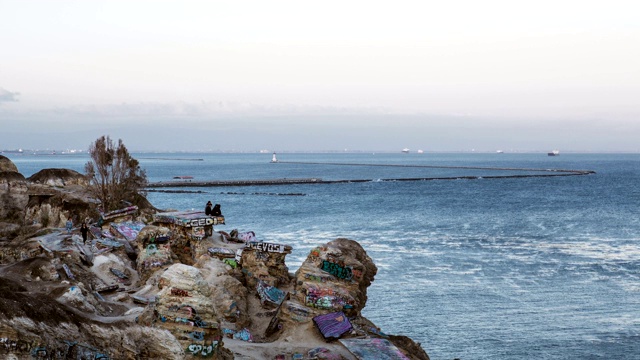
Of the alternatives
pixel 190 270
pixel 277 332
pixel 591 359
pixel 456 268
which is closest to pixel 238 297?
pixel 277 332

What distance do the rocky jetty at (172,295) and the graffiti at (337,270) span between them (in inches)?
2.6

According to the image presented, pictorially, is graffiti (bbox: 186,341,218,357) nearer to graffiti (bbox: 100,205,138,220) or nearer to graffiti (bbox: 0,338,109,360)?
graffiti (bbox: 0,338,109,360)

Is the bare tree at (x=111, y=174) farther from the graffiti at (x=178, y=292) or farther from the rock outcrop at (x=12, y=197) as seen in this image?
the graffiti at (x=178, y=292)

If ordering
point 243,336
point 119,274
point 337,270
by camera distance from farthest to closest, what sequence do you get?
point 119,274 → point 337,270 → point 243,336

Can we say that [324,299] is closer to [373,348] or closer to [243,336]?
[243,336]

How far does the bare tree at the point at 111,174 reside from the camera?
2315 inches

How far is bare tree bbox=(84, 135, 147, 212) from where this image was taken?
5881 centimetres

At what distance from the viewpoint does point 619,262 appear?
5488cm

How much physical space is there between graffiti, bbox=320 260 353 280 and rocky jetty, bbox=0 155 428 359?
2.6 inches

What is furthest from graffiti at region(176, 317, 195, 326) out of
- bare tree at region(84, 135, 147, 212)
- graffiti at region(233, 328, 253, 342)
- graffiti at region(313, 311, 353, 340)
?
bare tree at region(84, 135, 147, 212)

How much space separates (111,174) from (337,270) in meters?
36.5

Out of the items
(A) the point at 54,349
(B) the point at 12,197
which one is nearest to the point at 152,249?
(A) the point at 54,349

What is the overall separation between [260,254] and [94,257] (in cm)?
1088

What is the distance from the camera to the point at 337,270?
3472 cm
